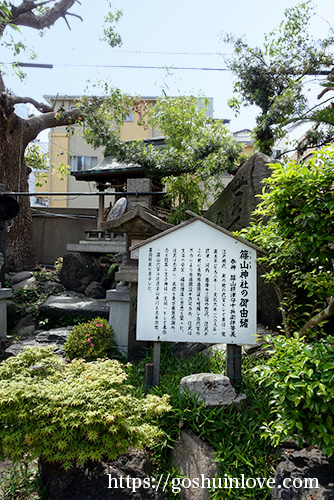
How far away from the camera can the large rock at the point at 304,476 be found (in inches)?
117

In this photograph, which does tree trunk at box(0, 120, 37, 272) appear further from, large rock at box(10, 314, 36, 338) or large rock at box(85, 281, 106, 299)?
large rock at box(85, 281, 106, 299)

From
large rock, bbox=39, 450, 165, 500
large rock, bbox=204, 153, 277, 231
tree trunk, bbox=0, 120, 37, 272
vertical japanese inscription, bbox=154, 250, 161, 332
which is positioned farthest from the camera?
tree trunk, bbox=0, 120, 37, 272

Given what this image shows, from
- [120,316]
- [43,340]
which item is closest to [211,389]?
[120,316]

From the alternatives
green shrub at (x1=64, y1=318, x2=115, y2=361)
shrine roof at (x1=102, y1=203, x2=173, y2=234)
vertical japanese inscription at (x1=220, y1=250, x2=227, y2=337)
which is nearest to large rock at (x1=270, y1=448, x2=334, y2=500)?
vertical japanese inscription at (x1=220, y1=250, x2=227, y2=337)

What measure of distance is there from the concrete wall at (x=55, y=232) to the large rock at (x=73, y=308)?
234 inches

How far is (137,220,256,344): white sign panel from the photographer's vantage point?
14.3ft

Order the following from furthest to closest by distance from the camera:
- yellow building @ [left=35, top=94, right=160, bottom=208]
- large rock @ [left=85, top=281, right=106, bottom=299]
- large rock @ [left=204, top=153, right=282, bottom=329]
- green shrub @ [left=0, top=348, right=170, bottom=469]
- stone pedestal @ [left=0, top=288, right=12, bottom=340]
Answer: yellow building @ [left=35, top=94, right=160, bottom=208] < large rock @ [left=85, top=281, right=106, bottom=299] < stone pedestal @ [left=0, top=288, right=12, bottom=340] < large rock @ [left=204, top=153, right=282, bottom=329] < green shrub @ [left=0, top=348, right=170, bottom=469]

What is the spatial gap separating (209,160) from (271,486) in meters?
7.97

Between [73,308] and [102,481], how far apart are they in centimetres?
606

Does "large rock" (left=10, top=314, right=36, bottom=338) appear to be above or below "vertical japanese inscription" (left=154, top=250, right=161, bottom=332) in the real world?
below

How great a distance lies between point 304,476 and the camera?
309cm

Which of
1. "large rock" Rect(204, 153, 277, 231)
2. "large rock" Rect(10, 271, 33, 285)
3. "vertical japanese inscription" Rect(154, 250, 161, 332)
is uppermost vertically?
"large rock" Rect(204, 153, 277, 231)

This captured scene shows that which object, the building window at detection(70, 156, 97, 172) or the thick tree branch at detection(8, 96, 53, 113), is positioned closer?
the thick tree branch at detection(8, 96, 53, 113)

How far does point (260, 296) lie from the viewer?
6656 mm
